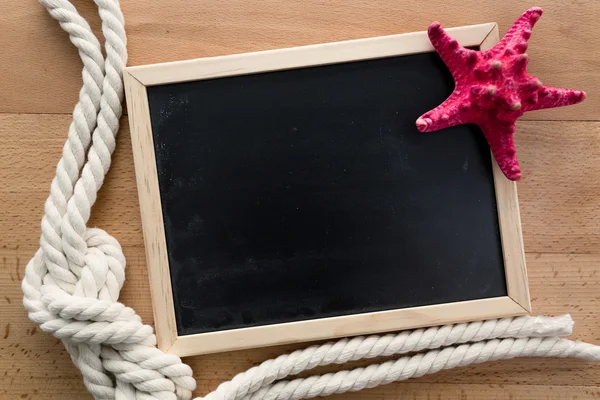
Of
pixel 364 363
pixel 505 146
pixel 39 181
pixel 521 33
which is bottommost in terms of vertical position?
pixel 364 363

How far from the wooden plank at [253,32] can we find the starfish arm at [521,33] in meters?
0.05

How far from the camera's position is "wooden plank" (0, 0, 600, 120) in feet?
2.06

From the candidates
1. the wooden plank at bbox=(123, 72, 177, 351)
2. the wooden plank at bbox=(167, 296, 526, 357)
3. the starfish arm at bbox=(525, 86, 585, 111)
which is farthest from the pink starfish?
the wooden plank at bbox=(123, 72, 177, 351)

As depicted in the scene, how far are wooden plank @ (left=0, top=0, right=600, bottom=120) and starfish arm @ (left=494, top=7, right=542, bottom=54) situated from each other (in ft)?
0.15

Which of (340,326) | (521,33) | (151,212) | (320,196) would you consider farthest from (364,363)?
(521,33)

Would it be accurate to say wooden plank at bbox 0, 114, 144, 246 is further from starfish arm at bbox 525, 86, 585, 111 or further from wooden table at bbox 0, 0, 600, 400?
starfish arm at bbox 525, 86, 585, 111

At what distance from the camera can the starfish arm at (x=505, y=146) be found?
578 millimetres

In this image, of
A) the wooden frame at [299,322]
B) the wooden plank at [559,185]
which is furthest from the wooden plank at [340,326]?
the wooden plank at [559,185]

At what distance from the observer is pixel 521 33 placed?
57 cm

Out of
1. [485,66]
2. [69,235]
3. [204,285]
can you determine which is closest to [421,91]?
[485,66]

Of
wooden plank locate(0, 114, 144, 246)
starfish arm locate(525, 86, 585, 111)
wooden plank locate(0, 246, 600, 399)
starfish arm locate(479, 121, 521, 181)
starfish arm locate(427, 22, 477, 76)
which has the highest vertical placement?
starfish arm locate(427, 22, 477, 76)

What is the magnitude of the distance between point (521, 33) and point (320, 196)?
0.30m

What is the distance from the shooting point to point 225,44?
24.7 inches

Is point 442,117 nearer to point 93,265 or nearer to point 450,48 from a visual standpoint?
point 450,48
